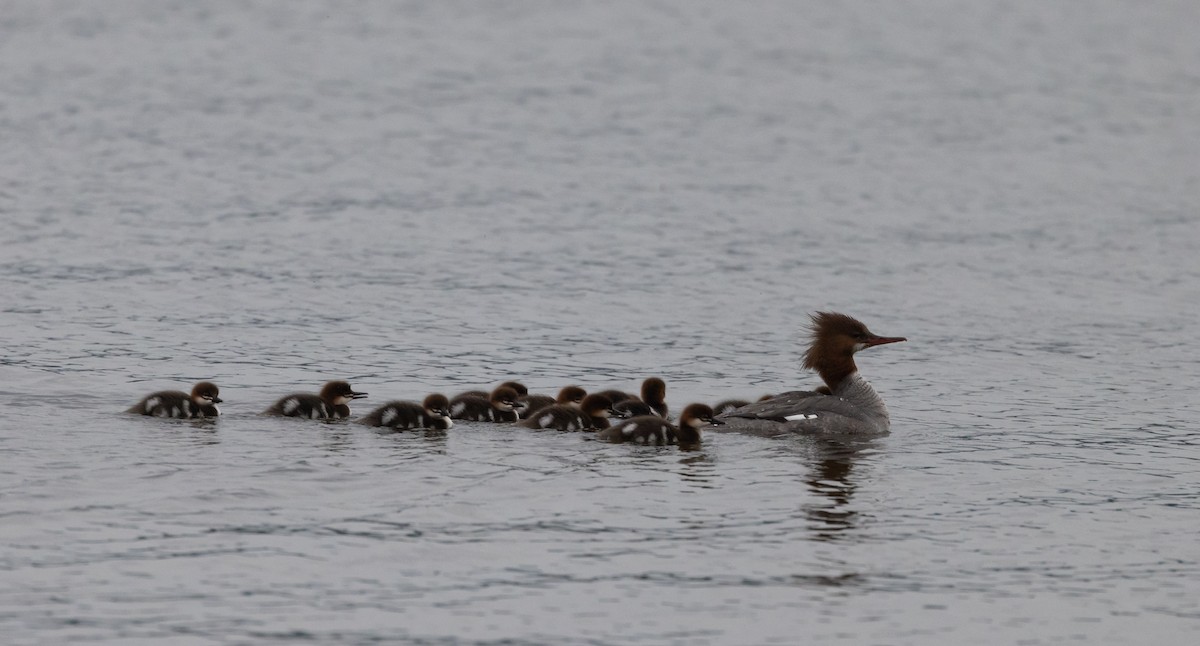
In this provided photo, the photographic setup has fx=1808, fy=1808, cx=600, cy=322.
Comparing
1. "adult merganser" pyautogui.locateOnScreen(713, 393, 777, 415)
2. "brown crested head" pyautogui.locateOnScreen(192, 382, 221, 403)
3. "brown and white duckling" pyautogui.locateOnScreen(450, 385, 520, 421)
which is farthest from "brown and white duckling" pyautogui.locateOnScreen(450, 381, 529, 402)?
"brown crested head" pyautogui.locateOnScreen(192, 382, 221, 403)

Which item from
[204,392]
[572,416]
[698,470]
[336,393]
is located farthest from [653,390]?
[204,392]

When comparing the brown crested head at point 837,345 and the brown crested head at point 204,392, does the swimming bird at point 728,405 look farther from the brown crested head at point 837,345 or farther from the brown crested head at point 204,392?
the brown crested head at point 204,392

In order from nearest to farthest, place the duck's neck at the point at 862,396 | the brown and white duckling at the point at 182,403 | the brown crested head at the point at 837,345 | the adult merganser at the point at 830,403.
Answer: the brown and white duckling at the point at 182,403
the adult merganser at the point at 830,403
the duck's neck at the point at 862,396
the brown crested head at the point at 837,345

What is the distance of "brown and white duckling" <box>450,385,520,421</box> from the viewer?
33.4ft

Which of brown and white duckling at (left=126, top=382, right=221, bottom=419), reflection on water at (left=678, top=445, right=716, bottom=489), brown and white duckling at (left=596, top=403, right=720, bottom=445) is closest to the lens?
reflection on water at (left=678, top=445, right=716, bottom=489)

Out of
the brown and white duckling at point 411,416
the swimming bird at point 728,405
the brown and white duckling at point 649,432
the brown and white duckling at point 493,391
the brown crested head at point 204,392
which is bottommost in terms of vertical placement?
the brown and white duckling at point 649,432

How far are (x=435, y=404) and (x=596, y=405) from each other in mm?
912

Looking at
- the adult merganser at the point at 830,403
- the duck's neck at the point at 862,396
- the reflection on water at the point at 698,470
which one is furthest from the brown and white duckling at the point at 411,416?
the duck's neck at the point at 862,396

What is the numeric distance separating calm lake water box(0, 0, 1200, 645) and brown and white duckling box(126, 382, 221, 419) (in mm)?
96

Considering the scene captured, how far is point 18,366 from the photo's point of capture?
11.1 meters

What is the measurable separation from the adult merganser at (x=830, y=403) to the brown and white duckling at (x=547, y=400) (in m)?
0.94

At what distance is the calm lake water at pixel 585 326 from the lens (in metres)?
7.16

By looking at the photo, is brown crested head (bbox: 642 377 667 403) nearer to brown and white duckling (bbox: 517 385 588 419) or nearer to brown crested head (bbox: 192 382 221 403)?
brown and white duckling (bbox: 517 385 588 419)

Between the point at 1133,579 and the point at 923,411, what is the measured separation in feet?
12.0
